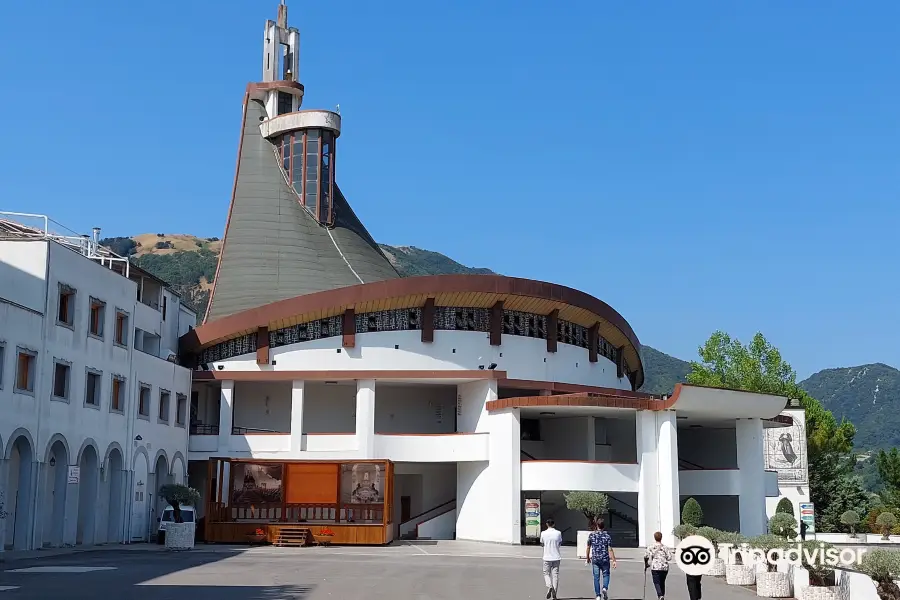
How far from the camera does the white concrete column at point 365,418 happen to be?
43.7m

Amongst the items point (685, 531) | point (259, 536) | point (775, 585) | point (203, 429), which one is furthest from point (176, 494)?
point (775, 585)

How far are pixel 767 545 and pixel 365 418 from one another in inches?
877

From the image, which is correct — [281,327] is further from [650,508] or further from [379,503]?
[650,508]

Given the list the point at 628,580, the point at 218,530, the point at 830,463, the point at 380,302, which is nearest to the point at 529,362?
the point at 380,302

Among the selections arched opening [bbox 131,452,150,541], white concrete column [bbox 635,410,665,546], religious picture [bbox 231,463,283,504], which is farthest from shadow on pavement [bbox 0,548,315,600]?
white concrete column [bbox 635,410,665,546]

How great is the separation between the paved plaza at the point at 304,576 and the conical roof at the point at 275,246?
19.1 meters

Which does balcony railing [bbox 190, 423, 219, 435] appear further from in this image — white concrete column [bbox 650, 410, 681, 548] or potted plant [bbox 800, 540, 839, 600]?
potted plant [bbox 800, 540, 839, 600]

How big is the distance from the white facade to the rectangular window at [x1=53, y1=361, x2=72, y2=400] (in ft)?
35.3

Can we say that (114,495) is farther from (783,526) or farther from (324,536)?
(783,526)

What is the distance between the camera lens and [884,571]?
18.0m

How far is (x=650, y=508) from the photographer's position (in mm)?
42156

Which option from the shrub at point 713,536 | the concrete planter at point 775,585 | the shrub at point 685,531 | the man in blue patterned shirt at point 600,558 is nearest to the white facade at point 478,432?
the shrub at point 685,531

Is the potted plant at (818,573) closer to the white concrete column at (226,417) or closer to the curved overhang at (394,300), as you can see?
the curved overhang at (394,300)

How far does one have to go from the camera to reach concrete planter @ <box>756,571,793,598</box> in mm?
21844
